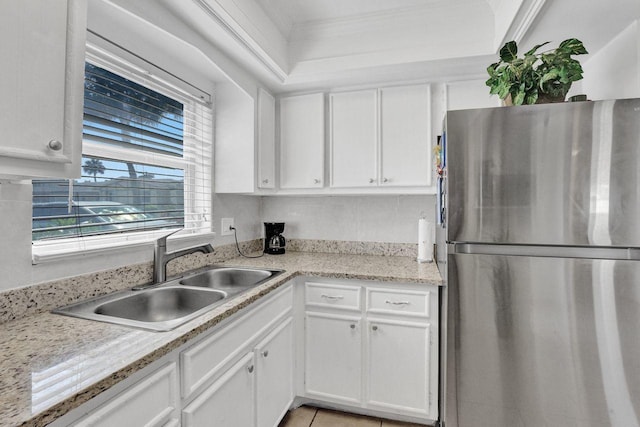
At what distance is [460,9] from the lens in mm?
1886

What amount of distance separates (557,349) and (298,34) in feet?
7.54

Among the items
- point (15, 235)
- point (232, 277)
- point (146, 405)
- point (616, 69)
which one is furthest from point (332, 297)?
point (616, 69)

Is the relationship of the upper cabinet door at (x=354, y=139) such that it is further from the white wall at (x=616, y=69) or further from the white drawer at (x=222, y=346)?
the white wall at (x=616, y=69)

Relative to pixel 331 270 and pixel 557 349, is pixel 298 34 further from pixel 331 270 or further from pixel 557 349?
pixel 557 349

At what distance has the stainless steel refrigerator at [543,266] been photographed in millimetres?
1187

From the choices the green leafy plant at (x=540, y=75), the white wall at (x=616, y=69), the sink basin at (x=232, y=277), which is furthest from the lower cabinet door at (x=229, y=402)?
the white wall at (x=616, y=69)

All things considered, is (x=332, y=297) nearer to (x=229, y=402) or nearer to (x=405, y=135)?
(x=229, y=402)

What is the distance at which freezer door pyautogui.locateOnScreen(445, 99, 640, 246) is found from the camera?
3.85 ft

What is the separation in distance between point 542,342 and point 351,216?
1.45 meters

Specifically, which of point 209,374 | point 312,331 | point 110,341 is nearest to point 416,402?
point 312,331

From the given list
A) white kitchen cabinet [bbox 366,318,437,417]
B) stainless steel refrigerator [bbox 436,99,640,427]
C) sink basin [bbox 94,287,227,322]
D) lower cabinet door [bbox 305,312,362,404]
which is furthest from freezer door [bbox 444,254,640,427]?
sink basin [bbox 94,287,227,322]

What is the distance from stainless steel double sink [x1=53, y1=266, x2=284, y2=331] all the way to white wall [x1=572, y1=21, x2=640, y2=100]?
1.90 m

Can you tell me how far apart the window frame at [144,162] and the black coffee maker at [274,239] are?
1.63 feet

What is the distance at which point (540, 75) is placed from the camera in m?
1.34
